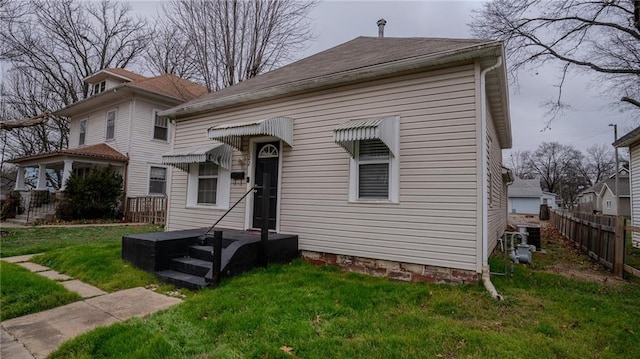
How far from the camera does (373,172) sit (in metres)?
5.64

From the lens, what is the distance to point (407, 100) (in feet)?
17.5

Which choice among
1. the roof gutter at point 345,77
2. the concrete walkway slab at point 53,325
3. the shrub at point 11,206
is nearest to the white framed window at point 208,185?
the roof gutter at point 345,77

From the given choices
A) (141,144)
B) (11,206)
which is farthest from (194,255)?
(11,206)

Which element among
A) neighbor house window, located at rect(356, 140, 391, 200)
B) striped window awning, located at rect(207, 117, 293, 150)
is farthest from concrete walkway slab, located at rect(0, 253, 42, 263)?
neighbor house window, located at rect(356, 140, 391, 200)

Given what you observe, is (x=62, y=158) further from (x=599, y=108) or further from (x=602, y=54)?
(x=599, y=108)

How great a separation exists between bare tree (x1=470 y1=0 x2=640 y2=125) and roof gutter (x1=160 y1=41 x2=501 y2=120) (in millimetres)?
9757

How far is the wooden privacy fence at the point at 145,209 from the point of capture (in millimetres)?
14266

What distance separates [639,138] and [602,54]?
425 cm

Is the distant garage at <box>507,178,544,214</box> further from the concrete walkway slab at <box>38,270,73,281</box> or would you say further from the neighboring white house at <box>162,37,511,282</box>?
the concrete walkway slab at <box>38,270,73,281</box>

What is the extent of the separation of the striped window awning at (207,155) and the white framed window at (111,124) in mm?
11239

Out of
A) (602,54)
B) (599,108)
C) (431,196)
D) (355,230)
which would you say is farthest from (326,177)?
(599,108)

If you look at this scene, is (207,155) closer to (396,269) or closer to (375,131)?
(375,131)

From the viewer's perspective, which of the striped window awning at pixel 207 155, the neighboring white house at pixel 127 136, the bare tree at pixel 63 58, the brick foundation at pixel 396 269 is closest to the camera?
the brick foundation at pixel 396 269

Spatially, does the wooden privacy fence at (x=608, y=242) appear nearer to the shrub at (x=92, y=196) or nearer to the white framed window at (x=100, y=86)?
the shrub at (x=92, y=196)
